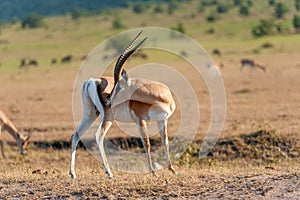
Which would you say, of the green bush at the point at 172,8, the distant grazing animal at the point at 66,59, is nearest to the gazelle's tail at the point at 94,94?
the distant grazing animal at the point at 66,59

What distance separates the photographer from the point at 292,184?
24.6 ft

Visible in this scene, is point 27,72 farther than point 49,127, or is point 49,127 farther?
point 27,72

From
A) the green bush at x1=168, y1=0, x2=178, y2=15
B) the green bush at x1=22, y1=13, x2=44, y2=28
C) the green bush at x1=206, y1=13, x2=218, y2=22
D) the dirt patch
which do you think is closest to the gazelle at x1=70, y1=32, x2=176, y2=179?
the dirt patch

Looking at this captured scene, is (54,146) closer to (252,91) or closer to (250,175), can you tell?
(250,175)

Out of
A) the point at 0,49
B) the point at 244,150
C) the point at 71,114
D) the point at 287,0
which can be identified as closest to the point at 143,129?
the point at 244,150

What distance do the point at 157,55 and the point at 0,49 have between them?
14081mm

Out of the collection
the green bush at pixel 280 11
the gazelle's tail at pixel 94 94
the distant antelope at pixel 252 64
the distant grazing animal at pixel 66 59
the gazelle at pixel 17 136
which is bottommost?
the distant grazing animal at pixel 66 59

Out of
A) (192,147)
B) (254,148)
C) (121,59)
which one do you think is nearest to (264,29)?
(192,147)

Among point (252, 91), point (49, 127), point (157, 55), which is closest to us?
point (49, 127)

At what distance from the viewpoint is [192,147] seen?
41.9ft

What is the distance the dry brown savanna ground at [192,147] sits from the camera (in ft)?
24.8

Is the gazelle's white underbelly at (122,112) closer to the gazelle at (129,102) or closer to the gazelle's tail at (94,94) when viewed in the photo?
the gazelle at (129,102)

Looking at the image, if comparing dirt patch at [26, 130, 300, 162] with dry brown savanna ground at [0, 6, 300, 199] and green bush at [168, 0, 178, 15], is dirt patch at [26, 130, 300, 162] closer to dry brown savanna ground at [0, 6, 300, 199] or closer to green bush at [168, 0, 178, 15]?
dry brown savanna ground at [0, 6, 300, 199]

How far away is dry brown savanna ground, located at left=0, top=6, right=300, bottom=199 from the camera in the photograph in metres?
7.55
